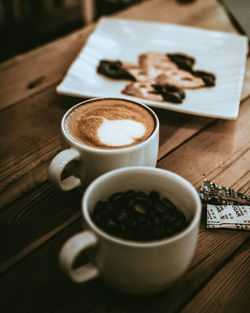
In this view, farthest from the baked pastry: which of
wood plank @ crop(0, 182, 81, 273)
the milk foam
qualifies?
wood plank @ crop(0, 182, 81, 273)

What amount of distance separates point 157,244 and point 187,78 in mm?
671

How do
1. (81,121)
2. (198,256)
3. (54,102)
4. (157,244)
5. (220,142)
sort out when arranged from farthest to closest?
(54,102) < (220,142) < (81,121) < (198,256) < (157,244)

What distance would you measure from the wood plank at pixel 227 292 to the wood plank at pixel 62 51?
0.61 meters

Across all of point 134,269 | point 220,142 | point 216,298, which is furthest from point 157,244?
point 220,142

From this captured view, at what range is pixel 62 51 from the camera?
1.16 meters

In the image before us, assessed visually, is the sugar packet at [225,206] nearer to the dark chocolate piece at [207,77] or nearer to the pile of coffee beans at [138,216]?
the pile of coffee beans at [138,216]

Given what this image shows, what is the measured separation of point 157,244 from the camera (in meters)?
0.43

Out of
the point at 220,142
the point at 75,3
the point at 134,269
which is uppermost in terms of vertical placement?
the point at 134,269

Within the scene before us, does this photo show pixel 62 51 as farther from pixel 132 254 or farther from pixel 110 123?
pixel 132 254

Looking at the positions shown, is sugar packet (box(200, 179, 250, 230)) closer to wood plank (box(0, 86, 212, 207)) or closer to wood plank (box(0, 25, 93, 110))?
wood plank (box(0, 86, 212, 207))

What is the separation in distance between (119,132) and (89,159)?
0.10 meters

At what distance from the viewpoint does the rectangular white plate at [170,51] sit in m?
0.93

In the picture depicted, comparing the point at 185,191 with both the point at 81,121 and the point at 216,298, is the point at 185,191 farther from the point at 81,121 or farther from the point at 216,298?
the point at 81,121

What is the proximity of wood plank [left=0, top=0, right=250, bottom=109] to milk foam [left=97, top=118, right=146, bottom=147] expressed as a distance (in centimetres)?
38
